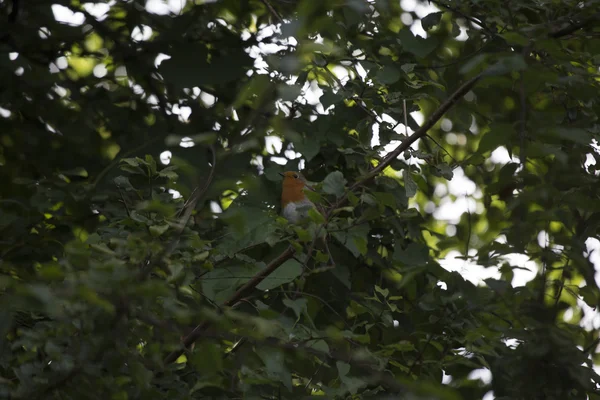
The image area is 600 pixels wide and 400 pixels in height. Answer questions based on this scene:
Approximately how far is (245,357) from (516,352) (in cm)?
75

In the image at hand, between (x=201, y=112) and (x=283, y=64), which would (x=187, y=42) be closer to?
(x=201, y=112)

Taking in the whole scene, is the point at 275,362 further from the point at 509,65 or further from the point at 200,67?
the point at 200,67

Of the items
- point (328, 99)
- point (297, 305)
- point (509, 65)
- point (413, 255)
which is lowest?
point (413, 255)

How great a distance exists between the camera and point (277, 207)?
3793 mm

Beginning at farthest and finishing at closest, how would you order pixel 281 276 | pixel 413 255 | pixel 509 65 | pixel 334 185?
pixel 413 255
pixel 281 276
pixel 334 185
pixel 509 65

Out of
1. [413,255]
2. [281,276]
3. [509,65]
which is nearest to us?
[509,65]

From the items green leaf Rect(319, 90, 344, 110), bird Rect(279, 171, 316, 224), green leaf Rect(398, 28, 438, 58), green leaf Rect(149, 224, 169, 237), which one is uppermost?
green leaf Rect(149, 224, 169, 237)

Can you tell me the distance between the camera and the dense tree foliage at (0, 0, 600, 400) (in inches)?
68.9

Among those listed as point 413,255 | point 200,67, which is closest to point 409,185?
point 413,255

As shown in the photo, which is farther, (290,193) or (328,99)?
(290,193)

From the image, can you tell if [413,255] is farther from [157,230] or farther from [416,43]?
[157,230]

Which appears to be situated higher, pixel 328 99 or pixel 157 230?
pixel 157 230

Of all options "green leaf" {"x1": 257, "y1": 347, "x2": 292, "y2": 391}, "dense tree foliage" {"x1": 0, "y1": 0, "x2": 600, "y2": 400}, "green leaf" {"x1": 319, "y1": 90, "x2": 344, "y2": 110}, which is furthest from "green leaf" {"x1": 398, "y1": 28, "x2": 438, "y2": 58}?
"green leaf" {"x1": 257, "y1": 347, "x2": 292, "y2": 391}

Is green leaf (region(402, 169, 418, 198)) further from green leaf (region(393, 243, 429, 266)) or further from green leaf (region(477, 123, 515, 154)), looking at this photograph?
green leaf (region(477, 123, 515, 154))
